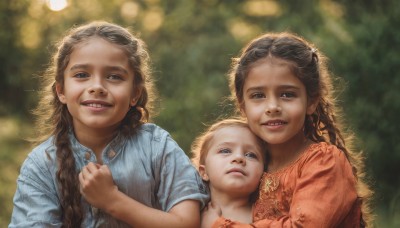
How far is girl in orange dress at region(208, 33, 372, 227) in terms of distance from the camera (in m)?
2.90

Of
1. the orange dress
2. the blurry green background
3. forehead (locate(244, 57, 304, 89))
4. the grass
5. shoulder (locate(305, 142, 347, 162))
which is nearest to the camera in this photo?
the orange dress

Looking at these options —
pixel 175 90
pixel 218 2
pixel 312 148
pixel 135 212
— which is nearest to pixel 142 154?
pixel 135 212

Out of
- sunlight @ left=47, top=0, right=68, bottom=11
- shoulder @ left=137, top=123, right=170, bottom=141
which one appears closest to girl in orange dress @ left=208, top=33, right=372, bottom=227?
shoulder @ left=137, top=123, right=170, bottom=141

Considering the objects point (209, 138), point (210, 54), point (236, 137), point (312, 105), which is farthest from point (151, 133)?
point (210, 54)

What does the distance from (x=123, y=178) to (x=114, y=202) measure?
0.49 feet

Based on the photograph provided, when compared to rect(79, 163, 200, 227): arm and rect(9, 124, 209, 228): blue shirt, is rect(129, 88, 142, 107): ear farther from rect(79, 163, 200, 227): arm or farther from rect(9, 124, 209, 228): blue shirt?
rect(79, 163, 200, 227): arm

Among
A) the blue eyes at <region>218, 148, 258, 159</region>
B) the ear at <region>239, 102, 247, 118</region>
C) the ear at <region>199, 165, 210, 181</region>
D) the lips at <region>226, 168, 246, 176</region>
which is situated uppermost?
the ear at <region>239, 102, 247, 118</region>

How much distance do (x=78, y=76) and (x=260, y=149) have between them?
0.83 meters

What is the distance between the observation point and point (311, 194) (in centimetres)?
289

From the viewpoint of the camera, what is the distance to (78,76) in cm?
304

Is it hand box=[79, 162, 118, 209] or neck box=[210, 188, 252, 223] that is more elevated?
hand box=[79, 162, 118, 209]

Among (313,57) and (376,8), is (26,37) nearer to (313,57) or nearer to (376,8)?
(376,8)

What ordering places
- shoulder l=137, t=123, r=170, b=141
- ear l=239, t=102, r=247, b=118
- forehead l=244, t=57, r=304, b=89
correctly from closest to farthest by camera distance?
forehead l=244, t=57, r=304, b=89
shoulder l=137, t=123, r=170, b=141
ear l=239, t=102, r=247, b=118

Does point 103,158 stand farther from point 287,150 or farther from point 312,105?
point 312,105
